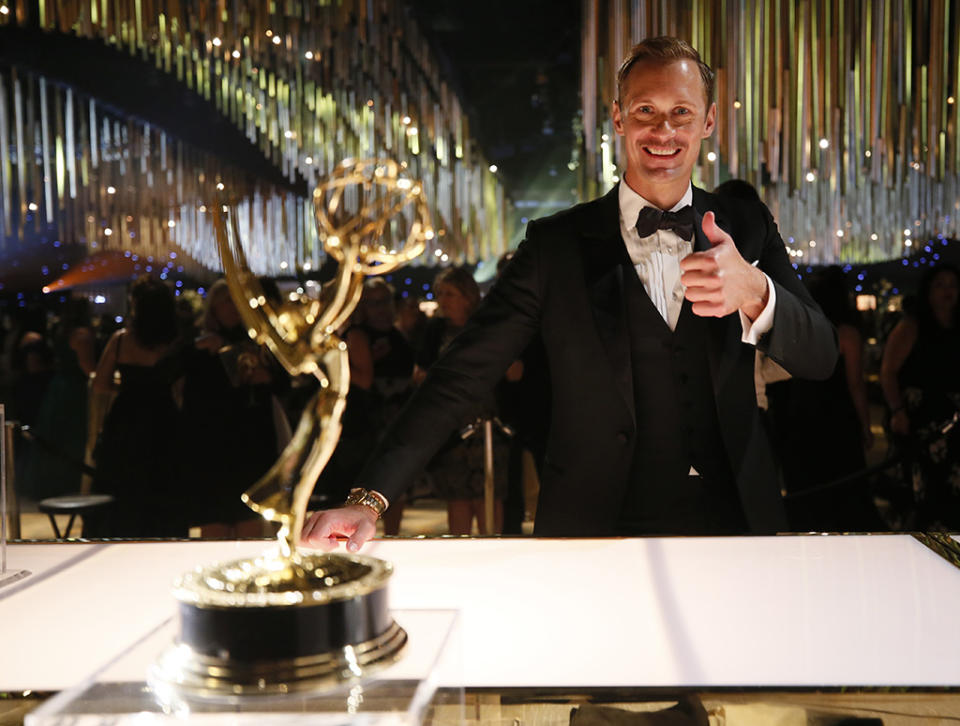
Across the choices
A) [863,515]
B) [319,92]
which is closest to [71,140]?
[319,92]

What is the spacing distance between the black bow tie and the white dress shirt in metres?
0.03

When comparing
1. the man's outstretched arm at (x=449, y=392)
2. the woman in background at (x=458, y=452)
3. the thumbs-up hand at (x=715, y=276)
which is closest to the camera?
the thumbs-up hand at (x=715, y=276)

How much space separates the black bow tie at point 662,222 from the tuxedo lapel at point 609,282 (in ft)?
0.20

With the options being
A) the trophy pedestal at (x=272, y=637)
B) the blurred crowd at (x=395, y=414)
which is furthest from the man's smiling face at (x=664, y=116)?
the blurred crowd at (x=395, y=414)

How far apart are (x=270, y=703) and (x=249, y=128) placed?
17.9ft

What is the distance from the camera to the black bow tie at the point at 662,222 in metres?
1.81

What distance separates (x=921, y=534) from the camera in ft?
5.06

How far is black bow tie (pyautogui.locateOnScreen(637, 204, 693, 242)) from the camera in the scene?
1.81 metres

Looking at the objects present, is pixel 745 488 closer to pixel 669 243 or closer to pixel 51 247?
pixel 669 243

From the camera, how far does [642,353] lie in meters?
1.79

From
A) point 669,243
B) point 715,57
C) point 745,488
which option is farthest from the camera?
point 715,57

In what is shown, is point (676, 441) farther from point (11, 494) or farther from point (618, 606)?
point (11, 494)

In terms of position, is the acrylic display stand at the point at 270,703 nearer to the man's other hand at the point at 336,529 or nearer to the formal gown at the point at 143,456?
the man's other hand at the point at 336,529

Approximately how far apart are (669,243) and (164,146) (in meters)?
5.42
